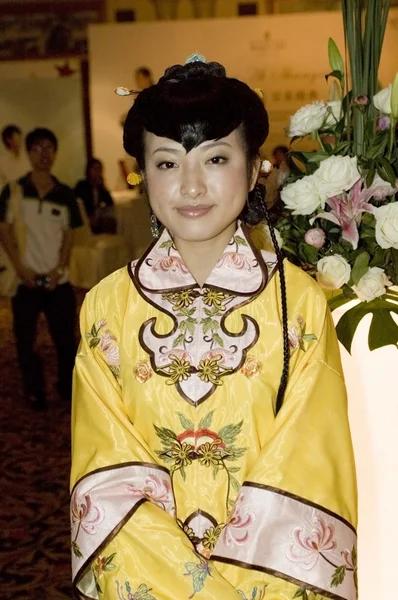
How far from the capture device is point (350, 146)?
165 cm

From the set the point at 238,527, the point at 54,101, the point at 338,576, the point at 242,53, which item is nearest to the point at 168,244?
the point at 238,527

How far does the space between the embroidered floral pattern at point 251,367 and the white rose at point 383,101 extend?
1.92ft

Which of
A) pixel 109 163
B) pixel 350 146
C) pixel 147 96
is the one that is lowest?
pixel 109 163

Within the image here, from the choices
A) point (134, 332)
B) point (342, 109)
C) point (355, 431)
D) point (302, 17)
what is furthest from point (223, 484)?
point (302, 17)

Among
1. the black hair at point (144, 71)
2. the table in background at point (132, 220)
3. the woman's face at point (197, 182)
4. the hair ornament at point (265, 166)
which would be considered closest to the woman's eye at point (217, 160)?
the woman's face at point (197, 182)

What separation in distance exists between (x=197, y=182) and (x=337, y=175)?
342 mm

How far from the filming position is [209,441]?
1.33m

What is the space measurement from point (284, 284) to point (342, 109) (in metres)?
0.52

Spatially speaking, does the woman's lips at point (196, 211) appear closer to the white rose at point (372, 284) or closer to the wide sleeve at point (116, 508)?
the wide sleeve at point (116, 508)

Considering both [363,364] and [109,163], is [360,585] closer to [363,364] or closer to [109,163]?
[363,364]

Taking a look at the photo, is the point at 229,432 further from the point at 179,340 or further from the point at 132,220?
the point at 132,220

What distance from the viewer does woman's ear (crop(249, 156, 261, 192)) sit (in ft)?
4.62

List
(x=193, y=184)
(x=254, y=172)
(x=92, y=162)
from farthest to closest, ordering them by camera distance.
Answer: (x=92, y=162), (x=254, y=172), (x=193, y=184)

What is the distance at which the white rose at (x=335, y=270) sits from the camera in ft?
5.11
